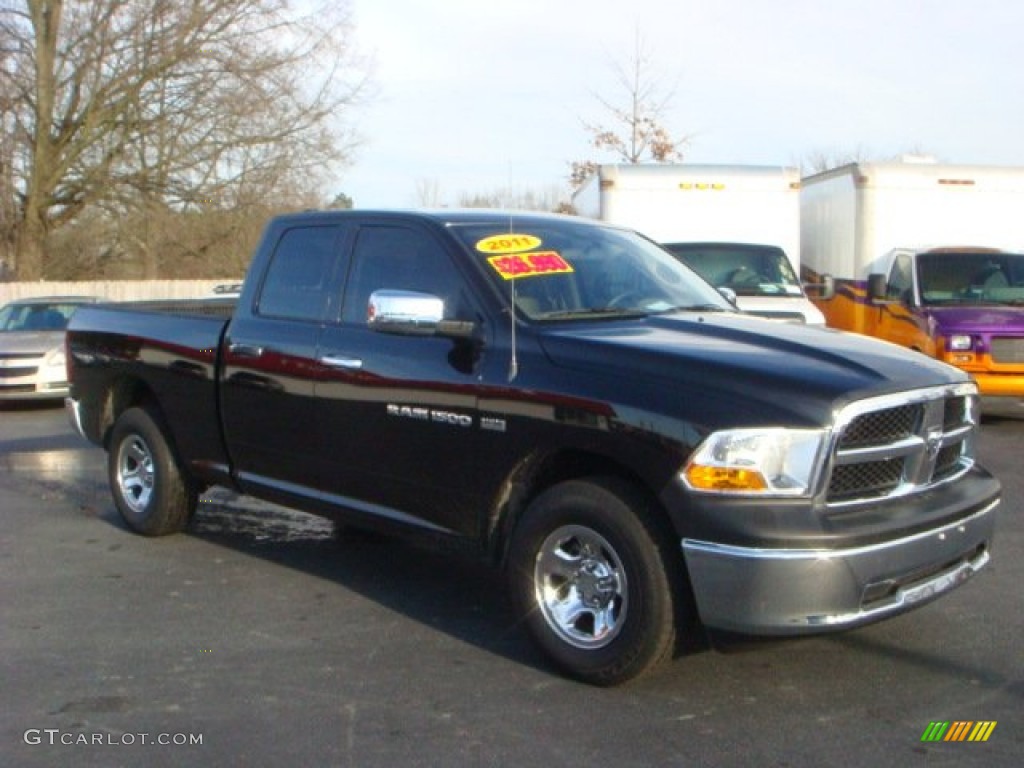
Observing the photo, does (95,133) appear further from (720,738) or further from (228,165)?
(720,738)

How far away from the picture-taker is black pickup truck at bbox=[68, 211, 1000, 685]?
14.2 ft

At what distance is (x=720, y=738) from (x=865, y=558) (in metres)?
0.81

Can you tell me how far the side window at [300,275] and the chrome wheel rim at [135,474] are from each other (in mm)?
1538

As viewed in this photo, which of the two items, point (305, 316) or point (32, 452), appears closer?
point (305, 316)

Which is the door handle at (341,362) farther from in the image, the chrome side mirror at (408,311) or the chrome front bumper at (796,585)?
the chrome front bumper at (796,585)

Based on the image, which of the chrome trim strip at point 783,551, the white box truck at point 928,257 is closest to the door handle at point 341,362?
the chrome trim strip at point 783,551

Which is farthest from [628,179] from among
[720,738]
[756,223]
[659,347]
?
[720,738]

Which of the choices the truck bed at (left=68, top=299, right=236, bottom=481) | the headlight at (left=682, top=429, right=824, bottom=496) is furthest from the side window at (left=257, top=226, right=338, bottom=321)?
the headlight at (left=682, top=429, right=824, bottom=496)

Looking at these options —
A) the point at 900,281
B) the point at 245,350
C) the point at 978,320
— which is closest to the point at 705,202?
the point at 900,281

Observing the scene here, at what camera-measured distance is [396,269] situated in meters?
5.84

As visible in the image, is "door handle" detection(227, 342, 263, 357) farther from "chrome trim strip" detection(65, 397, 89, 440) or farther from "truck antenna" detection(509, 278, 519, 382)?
"chrome trim strip" detection(65, 397, 89, 440)

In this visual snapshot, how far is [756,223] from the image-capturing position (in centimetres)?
1407

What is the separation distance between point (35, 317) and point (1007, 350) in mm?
Answer: 12197

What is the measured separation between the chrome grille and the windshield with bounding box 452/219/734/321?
6333 mm
